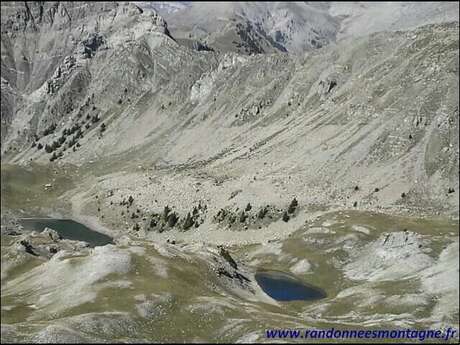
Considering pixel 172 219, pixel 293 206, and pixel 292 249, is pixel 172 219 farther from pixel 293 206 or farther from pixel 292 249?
pixel 292 249

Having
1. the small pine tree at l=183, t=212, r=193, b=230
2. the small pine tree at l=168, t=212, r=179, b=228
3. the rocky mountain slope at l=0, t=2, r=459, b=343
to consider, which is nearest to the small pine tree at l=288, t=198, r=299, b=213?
the rocky mountain slope at l=0, t=2, r=459, b=343

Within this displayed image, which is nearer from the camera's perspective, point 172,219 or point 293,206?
point 293,206

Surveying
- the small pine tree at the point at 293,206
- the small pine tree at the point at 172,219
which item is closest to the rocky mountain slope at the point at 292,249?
the small pine tree at the point at 293,206

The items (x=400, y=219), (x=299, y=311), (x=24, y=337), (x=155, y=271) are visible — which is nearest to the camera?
(x=24, y=337)

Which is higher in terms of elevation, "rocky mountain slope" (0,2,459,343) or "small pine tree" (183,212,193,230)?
"rocky mountain slope" (0,2,459,343)

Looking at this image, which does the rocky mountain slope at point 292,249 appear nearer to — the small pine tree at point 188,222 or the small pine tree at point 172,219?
the small pine tree at point 188,222

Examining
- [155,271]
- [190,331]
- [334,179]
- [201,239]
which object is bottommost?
[201,239]

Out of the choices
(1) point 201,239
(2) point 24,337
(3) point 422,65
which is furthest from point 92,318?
(3) point 422,65

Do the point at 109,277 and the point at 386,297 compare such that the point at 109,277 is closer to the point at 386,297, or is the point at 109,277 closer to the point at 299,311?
the point at 299,311

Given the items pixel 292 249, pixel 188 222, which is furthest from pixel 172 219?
pixel 292 249

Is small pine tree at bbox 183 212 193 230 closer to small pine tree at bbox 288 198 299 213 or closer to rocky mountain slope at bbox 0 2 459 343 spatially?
rocky mountain slope at bbox 0 2 459 343

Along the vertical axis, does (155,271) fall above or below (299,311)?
above
